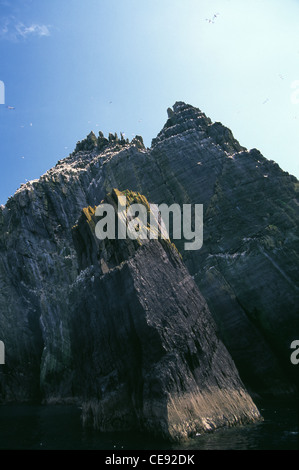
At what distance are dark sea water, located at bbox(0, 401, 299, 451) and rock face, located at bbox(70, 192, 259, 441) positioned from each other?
141 cm

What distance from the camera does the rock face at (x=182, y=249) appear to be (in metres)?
37.2

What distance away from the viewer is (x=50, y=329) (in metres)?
54.1

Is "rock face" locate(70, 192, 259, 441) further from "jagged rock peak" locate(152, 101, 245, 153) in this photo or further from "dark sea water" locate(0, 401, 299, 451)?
"jagged rock peak" locate(152, 101, 245, 153)

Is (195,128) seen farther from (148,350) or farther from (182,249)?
(148,350)

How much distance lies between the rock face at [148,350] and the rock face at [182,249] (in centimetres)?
202

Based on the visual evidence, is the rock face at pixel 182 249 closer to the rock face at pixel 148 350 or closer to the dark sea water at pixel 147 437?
the rock face at pixel 148 350

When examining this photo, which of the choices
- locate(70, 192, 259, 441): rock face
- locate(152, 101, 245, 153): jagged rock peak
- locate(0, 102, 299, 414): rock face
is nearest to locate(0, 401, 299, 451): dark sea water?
locate(70, 192, 259, 441): rock face

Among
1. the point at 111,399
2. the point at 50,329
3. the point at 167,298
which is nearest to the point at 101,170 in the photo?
the point at 50,329

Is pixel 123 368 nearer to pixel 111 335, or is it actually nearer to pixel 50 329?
pixel 111 335

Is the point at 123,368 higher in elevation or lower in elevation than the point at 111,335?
lower

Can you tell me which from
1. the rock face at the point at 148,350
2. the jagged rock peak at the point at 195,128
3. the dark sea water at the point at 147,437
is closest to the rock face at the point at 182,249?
the jagged rock peak at the point at 195,128

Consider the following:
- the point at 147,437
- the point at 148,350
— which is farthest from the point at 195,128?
the point at 147,437
